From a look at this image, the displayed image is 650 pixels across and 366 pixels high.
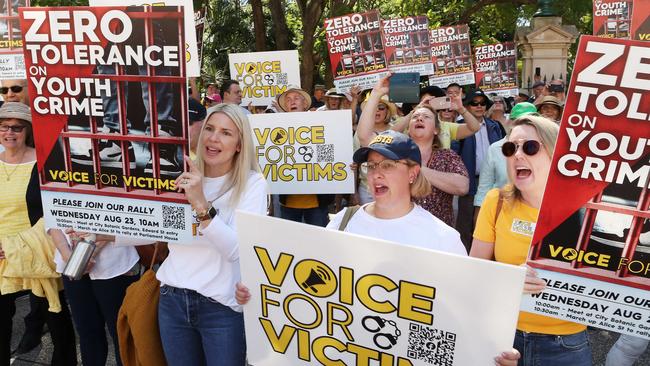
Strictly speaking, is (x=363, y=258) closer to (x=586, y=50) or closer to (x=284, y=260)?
(x=284, y=260)

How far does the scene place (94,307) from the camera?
131 inches

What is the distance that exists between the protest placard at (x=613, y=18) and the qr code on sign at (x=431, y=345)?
600 cm

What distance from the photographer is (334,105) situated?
25.3ft

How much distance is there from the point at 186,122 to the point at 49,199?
33.2 inches

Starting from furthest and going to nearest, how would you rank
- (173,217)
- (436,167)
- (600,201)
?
(436,167)
(173,217)
(600,201)

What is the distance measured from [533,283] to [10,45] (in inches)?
208

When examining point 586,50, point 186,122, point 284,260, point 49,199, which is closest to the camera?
point 586,50

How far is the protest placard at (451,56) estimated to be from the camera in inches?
364

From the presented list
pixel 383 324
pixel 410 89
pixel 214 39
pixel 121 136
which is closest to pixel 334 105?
pixel 410 89

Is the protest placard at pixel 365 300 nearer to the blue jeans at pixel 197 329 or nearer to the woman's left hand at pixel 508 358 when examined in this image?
the woman's left hand at pixel 508 358

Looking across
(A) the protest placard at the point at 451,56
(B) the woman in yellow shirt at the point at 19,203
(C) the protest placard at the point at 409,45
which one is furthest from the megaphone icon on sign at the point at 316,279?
(A) the protest placard at the point at 451,56

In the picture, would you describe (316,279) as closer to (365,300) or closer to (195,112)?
(365,300)

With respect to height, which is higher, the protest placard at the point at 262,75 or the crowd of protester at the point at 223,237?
the protest placard at the point at 262,75

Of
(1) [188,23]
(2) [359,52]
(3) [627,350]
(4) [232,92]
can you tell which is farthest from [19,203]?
(2) [359,52]
